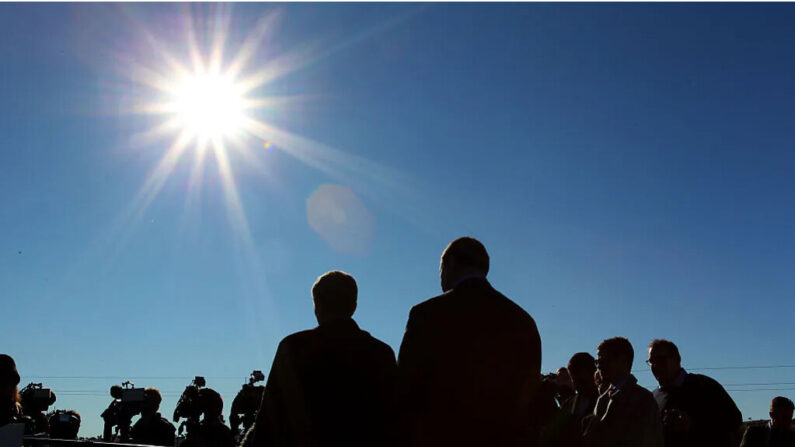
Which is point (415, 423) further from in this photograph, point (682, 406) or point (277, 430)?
point (682, 406)

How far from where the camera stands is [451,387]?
8.70 ft

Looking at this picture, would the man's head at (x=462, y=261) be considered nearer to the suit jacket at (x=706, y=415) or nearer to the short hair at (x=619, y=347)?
the short hair at (x=619, y=347)

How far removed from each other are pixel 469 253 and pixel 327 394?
976 millimetres

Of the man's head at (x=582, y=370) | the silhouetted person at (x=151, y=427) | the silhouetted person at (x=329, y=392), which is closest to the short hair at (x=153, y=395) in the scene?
the silhouetted person at (x=151, y=427)

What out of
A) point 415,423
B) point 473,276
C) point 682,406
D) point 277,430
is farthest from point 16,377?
point 682,406

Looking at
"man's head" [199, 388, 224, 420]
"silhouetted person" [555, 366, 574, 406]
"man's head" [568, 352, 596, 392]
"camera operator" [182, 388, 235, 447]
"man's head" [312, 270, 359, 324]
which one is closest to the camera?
"man's head" [312, 270, 359, 324]

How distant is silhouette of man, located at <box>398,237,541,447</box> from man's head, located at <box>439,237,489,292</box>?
0.23 ft

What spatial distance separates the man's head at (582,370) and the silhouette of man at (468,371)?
1.69 metres

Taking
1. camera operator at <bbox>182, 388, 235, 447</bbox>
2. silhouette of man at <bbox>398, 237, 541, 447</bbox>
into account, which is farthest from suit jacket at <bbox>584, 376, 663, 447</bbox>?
camera operator at <bbox>182, 388, 235, 447</bbox>

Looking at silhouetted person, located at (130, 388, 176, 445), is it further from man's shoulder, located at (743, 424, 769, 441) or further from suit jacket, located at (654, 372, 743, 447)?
man's shoulder, located at (743, 424, 769, 441)

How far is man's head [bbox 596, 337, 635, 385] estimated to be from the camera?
12.8 feet

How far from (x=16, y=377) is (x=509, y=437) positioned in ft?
10.4

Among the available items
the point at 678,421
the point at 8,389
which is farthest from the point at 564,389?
the point at 8,389

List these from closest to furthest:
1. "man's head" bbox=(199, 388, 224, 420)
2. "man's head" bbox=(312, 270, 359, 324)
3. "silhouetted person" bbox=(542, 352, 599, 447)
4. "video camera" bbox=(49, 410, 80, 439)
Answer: "man's head" bbox=(312, 270, 359, 324)
"silhouetted person" bbox=(542, 352, 599, 447)
"man's head" bbox=(199, 388, 224, 420)
"video camera" bbox=(49, 410, 80, 439)
